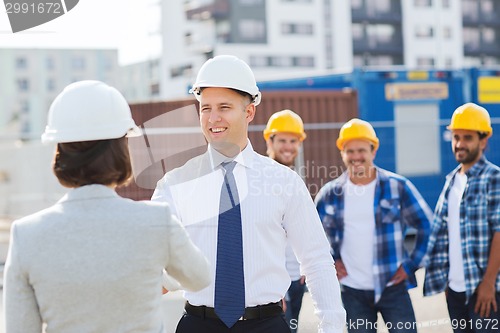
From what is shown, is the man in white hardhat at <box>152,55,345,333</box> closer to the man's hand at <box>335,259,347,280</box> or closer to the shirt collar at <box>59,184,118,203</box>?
the shirt collar at <box>59,184,118,203</box>

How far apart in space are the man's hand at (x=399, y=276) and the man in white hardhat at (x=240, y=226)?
6.57 ft

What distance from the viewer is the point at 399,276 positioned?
15.9ft

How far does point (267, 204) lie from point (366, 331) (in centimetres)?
223

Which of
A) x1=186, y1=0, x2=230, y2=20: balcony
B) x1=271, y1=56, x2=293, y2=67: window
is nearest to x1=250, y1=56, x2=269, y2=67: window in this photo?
x1=271, y1=56, x2=293, y2=67: window

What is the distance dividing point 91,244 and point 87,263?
0.05m

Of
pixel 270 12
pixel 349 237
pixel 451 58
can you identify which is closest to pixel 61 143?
pixel 349 237

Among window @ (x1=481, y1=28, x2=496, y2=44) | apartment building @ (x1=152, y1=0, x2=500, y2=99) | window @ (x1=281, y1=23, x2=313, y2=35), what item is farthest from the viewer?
window @ (x1=481, y1=28, x2=496, y2=44)

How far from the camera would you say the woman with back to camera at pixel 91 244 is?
2.04 m

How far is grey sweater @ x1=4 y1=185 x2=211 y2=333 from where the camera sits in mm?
2039

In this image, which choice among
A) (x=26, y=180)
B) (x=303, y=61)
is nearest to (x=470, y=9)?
(x=303, y=61)

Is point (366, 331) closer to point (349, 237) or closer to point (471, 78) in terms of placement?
point (349, 237)

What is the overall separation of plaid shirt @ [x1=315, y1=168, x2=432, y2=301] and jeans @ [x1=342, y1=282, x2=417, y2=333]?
0.25 ft

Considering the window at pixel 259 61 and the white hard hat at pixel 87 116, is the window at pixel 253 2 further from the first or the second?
the white hard hat at pixel 87 116

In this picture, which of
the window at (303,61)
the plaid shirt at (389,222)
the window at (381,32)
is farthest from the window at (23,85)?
the plaid shirt at (389,222)
